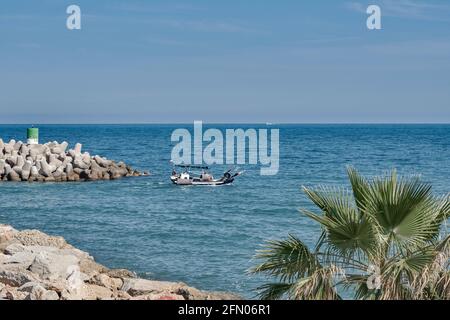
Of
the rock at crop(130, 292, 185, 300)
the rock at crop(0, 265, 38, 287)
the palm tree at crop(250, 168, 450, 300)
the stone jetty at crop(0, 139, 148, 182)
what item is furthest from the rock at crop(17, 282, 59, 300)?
the stone jetty at crop(0, 139, 148, 182)

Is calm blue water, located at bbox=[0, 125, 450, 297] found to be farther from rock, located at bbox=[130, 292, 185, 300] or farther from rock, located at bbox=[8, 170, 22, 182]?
rock, located at bbox=[130, 292, 185, 300]

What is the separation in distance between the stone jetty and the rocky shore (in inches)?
1337

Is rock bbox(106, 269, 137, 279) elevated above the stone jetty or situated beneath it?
situated beneath

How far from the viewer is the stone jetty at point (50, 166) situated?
5228 centimetres

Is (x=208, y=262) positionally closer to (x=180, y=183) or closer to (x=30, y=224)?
(x=30, y=224)

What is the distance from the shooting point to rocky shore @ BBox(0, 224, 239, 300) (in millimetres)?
14062

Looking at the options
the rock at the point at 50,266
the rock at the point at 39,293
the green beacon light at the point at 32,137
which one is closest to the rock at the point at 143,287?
the rock at the point at 50,266

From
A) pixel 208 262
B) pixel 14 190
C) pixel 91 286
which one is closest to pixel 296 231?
pixel 208 262

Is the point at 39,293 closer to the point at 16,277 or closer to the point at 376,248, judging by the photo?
the point at 16,277

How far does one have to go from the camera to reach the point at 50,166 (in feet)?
175

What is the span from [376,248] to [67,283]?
26.9ft

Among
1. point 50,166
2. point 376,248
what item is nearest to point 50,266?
point 376,248

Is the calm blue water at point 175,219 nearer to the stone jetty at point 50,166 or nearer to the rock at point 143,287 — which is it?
the stone jetty at point 50,166
